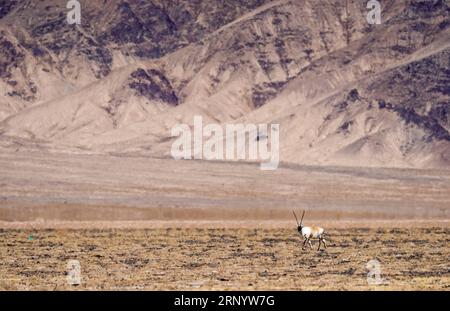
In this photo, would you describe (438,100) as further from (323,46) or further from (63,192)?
(63,192)

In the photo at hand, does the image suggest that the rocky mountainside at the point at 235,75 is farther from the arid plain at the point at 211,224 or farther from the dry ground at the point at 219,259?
the dry ground at the point at 219,259

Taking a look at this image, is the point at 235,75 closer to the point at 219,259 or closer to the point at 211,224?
the point at 211,224

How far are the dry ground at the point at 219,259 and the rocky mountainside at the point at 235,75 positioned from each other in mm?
Answer: 63036

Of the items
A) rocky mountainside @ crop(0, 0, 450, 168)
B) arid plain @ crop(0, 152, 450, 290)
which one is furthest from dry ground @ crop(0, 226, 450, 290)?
rocky mountainside @ crop(0, 0, 450, 168)

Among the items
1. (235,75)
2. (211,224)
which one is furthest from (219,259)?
(235,75)

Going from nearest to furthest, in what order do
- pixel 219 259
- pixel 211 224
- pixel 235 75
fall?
pixel 219 259, pixel 211 224, pixel 235 75

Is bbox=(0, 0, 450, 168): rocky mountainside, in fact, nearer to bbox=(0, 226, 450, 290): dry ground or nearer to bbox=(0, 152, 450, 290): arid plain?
bbox=(0, 152, 450, 290): arid plain

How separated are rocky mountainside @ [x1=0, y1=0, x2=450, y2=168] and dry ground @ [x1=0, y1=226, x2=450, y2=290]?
6304 cm

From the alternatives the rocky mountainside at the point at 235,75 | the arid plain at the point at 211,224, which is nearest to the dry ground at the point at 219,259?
the arid plain at the point at 211,224

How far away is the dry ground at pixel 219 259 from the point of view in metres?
21.2

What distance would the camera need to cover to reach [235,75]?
454 feet

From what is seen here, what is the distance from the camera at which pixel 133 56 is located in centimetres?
16388

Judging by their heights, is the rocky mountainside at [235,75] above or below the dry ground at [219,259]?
above

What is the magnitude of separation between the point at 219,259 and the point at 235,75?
11161cm
